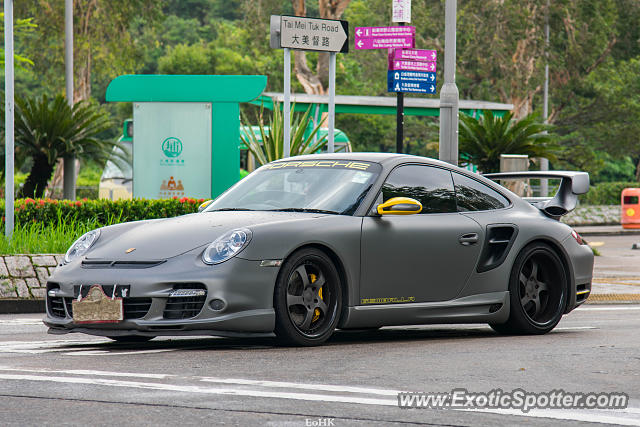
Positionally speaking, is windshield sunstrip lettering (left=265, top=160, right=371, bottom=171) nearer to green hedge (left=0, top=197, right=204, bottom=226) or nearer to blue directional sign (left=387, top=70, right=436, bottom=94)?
green hedge (left=0, top=197, right=204, bottom=226)

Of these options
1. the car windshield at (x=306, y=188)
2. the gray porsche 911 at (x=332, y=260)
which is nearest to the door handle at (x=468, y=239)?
the gray porsche 911 at (x=332, y=260)

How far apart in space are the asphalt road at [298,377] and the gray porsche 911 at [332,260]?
0.23m

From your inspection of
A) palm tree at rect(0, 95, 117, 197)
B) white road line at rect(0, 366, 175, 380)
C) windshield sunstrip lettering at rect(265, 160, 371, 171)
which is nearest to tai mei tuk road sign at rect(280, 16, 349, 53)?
palm tree at rect(0, 95, 117, 197)

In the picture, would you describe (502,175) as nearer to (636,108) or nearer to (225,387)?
(225,387)

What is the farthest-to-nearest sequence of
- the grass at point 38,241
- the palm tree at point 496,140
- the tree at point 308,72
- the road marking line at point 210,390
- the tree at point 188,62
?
the tree at point 188,62 < the tree at point 308,72 < the palm tree at point 496,140 < the grass at point 38,241 < the road marking line at point 210,390

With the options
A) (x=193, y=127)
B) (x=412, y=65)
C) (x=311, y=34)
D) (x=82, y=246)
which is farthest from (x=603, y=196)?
(x=82, y=246)

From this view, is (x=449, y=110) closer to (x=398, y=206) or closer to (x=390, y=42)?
(x=390, y=42)

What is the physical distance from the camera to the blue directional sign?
16.6 meters

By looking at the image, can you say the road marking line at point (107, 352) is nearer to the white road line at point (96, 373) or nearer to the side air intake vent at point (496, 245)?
the white road line at point (96, 373)

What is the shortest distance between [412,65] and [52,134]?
5.52 m

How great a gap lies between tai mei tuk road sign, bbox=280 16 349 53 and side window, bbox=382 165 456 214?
635 cm

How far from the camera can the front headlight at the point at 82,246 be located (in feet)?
26.8

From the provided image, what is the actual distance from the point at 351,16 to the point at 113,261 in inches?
2551

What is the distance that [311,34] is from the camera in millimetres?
15320
